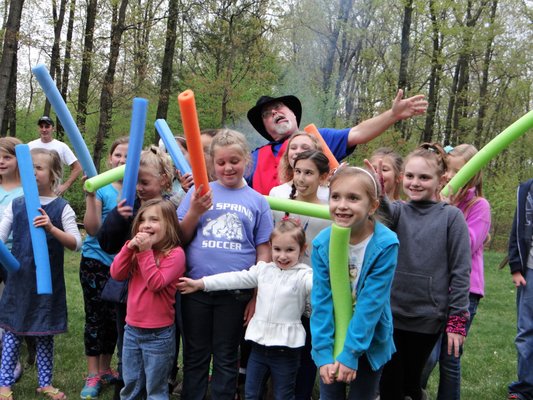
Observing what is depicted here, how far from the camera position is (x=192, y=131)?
254cm

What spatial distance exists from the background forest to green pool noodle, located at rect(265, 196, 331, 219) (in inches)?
492

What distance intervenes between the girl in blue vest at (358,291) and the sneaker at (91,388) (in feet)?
6.43

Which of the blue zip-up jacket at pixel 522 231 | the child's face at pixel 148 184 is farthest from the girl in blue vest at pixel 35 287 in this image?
the blue zip-up jacket at pixel 522 231

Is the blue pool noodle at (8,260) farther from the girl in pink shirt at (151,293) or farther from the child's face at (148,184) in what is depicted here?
the child's face at (148,184)

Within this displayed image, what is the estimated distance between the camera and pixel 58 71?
1955cm

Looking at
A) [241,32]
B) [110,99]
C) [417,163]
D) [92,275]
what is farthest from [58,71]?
[417,163]

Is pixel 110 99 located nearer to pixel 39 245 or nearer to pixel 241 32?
pixel 241 32

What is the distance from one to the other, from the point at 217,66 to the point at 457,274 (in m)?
17.3

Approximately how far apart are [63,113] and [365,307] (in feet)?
6.41

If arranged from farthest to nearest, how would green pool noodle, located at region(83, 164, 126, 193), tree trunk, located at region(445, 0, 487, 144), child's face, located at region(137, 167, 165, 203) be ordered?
1. tree trunk, located at region(445, 0, 487, 144)
2. child's face, located at region(137, 167, 165, 203)
3. green pool noodle, located at region(83, 164, 126, 193)

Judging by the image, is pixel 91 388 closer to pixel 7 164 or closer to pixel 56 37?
pixel 7 164

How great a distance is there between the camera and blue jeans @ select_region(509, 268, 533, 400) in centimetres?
422

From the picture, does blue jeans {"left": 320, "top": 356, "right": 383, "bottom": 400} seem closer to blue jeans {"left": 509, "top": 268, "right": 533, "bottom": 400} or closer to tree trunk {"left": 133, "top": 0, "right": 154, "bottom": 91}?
blue jeans {"left": 509, "top": 268, "right": 533, "bottom": 400}

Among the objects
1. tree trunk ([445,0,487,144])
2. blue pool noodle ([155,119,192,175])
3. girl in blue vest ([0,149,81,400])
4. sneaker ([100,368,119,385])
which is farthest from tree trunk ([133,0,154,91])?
blue pool noodle ([155,119,192,175])
